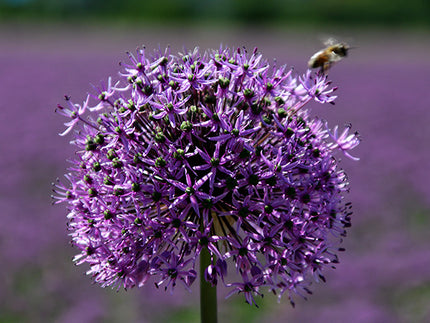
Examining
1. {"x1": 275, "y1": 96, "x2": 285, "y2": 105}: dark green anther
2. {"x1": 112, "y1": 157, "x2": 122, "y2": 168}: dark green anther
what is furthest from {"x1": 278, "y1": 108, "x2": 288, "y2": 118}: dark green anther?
{"x1": 112, "y1": 157, "x2": 122, "y2": 168}: dark green anther

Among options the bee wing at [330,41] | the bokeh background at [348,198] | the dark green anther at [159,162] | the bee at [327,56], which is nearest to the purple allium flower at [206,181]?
the dark green anther at [159,162]

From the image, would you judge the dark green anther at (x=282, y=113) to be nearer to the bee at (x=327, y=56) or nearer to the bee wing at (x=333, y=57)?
the bee at (x=327, y=56)

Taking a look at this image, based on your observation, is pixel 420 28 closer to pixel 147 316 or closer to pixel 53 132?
Result: pixel 53 132

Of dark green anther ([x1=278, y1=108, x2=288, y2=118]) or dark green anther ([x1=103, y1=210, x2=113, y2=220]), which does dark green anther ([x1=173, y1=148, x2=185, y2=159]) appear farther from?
dark green anther ([x1=278, y1=108, x2=288, y2=118])

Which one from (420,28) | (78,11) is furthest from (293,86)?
(78,11)

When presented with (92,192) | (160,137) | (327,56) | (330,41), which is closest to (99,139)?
(92,192)
